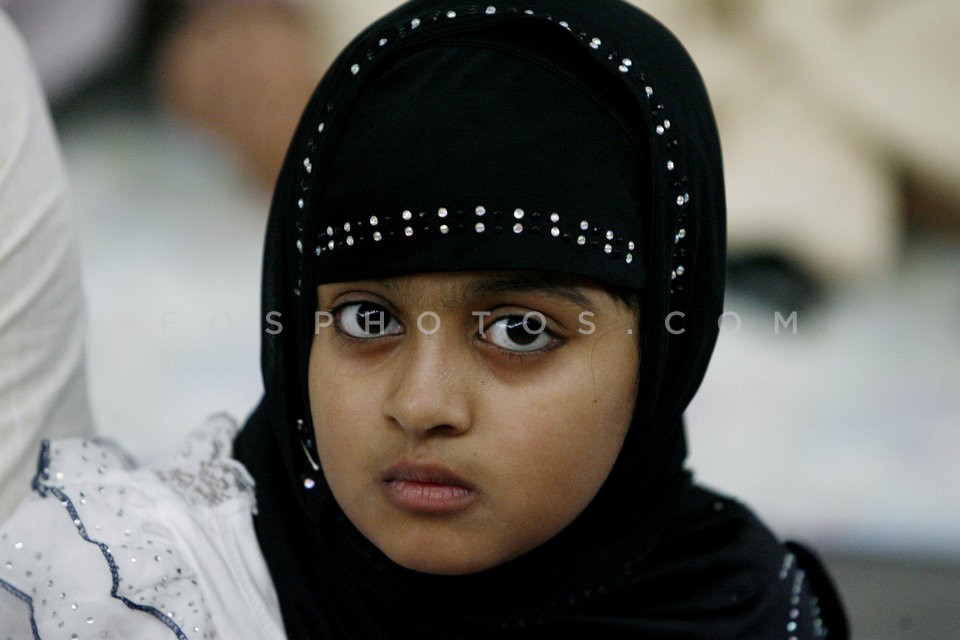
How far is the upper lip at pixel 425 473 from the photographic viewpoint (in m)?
0.80

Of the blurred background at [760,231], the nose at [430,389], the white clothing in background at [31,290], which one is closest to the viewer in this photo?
the nose at [430,389]

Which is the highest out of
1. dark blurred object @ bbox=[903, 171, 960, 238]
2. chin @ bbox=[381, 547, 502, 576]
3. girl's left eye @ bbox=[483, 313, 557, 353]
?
dark blurred object @ bbox=[903, 171, 960, 238]

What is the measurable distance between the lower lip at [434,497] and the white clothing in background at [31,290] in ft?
1.42

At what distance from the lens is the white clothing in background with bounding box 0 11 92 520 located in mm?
1016

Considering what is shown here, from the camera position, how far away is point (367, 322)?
2.85ft

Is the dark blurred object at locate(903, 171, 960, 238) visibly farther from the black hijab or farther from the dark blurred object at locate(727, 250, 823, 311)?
the black hijab

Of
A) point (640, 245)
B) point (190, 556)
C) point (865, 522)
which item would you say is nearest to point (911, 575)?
point (865, 522)

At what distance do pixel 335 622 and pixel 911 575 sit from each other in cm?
157

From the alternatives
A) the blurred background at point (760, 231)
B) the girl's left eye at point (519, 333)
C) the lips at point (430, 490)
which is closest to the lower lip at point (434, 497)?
the lips at point (430, 490)

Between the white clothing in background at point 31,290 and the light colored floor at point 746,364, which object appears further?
the light colored floor at point 746,364

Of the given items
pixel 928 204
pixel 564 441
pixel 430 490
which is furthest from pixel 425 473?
pixel 928 204

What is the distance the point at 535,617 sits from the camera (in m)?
0.95

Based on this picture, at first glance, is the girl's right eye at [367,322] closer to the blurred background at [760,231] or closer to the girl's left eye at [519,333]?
the girl's left eye at [519,333]

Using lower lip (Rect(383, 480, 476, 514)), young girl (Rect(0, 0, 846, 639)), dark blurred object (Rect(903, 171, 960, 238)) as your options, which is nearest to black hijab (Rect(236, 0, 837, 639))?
young girl (Rect(0, 0, 846, 639))
